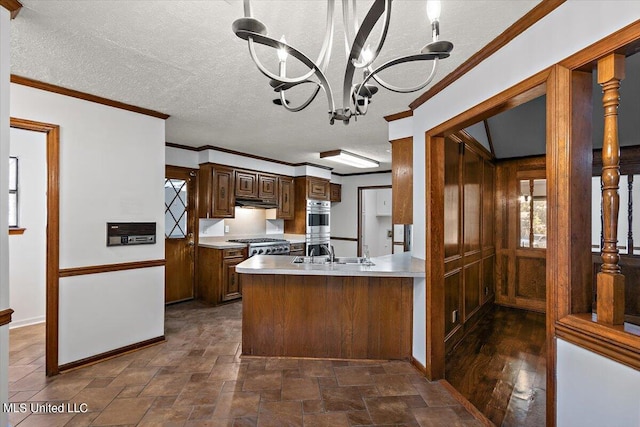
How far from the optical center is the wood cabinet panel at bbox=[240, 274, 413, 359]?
302 centimetres

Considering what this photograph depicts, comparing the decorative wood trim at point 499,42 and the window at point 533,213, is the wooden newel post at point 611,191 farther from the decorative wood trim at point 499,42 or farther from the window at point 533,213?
the window at point 533,213

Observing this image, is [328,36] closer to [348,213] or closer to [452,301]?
[452,301]

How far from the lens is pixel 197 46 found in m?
2.01

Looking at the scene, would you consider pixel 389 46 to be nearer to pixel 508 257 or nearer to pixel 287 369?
pixel 287 369

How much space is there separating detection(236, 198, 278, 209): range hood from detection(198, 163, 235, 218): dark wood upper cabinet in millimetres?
177


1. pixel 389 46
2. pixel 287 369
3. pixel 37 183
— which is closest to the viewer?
pixel 389 46

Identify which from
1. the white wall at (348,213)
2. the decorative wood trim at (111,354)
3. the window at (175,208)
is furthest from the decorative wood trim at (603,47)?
the white wall at (348,213)

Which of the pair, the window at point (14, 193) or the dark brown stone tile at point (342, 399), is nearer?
the dark brown stone tile at point (342, 399)

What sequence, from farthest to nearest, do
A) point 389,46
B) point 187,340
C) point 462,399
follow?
point 187,340, point 462,399, point 389,46

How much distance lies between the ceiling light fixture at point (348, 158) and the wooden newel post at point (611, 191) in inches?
154

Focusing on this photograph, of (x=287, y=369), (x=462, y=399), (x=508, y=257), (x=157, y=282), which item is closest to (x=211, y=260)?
(x=157, y=282)

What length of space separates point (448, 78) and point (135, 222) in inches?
121

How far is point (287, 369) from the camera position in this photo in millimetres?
2824

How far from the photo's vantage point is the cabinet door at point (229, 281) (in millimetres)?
4805
